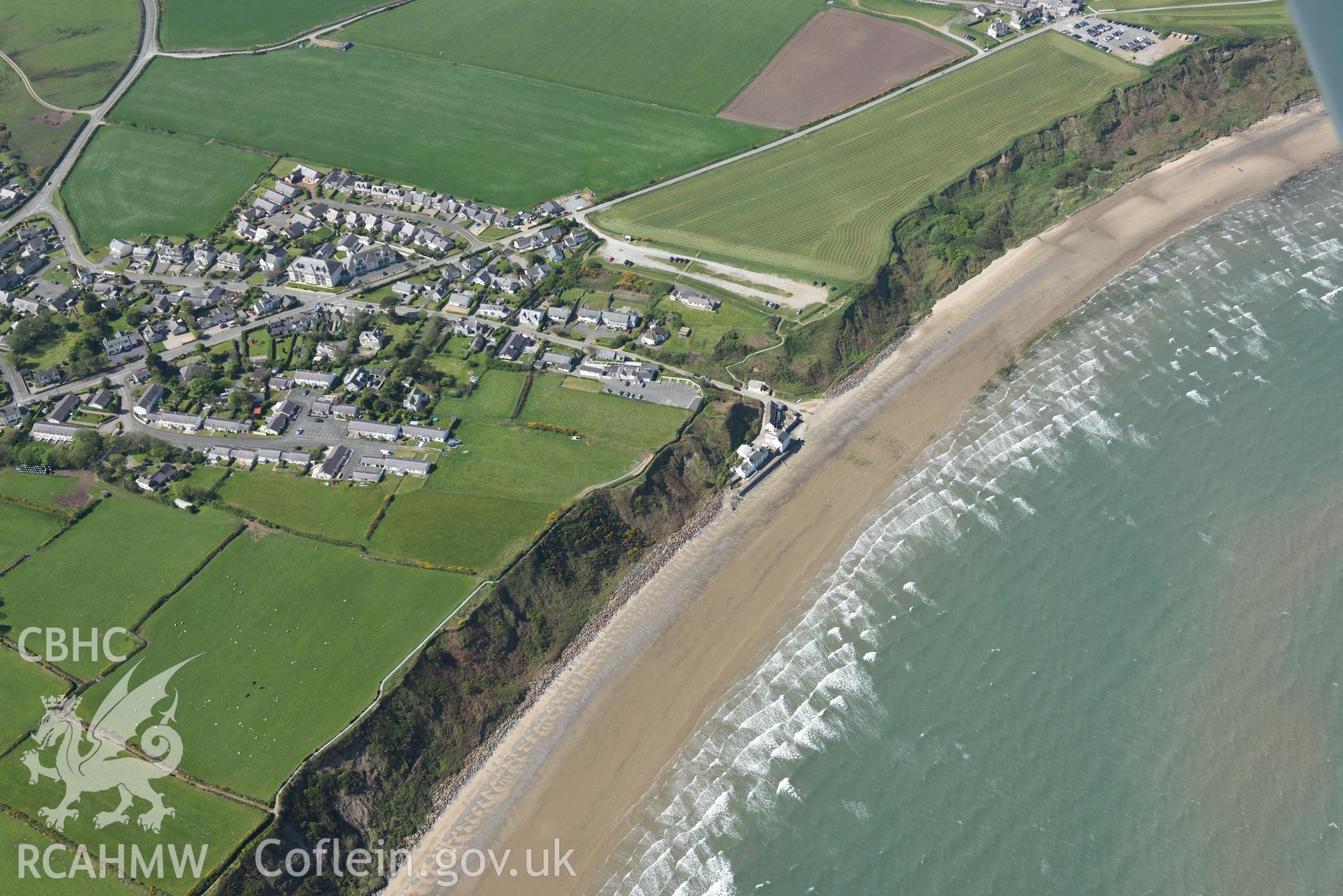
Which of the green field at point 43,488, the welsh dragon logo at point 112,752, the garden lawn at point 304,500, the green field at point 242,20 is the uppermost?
the green field at point 242,20

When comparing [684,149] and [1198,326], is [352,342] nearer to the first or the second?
[684,149]

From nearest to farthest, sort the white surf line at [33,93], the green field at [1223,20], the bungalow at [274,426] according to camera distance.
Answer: the bungalow at [274,426] → the green field at [1223,20] → the white surf line at [33,93]

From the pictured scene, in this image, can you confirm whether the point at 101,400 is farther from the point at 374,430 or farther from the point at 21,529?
the point at 374,430

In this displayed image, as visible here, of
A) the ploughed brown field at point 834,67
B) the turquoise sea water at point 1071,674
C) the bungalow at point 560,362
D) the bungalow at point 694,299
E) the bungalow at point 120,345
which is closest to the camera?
the turquoise sea water at point 1071,674

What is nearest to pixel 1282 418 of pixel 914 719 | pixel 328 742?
pixel 914 719

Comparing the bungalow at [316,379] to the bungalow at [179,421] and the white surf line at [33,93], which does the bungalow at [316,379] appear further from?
the white surf line at [33,93]

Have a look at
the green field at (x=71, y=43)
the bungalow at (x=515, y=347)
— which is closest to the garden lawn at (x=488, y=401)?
the bungalow at (x=515, y=347)

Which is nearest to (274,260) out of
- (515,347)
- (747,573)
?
(515,347)
